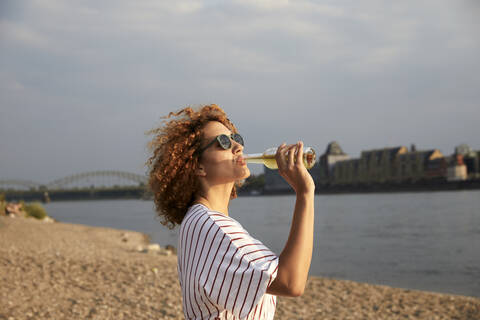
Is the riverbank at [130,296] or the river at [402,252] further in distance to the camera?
the river at [402,252]

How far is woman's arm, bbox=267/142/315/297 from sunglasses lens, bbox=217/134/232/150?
22cm

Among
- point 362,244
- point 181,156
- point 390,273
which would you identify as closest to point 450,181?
point 362,244

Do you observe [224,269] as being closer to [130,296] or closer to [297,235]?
[297,235]

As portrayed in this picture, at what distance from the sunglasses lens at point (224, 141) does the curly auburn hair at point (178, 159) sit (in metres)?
0.10

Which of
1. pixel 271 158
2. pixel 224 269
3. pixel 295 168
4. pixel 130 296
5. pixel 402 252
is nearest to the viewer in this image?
pixel 224 269

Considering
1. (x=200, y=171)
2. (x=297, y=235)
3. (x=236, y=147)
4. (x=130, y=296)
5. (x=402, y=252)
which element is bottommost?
(x=402, y=252)

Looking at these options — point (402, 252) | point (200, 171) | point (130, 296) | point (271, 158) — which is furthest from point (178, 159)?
point (402, 252)

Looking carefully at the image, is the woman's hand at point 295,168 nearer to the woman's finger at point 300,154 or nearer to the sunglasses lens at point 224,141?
the woman's finger at point 300,154

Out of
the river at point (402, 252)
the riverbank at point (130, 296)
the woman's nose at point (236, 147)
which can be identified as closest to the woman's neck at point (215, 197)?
the woman's nose at point (236, 147)

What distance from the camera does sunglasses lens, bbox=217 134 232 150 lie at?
1602 millimetres

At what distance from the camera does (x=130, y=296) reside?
6.43 m

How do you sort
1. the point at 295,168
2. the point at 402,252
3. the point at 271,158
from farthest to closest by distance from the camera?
the point at 402,252 → the point at 271,158 → the point at 295,168

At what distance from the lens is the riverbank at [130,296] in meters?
5.66

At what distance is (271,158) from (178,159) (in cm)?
33
